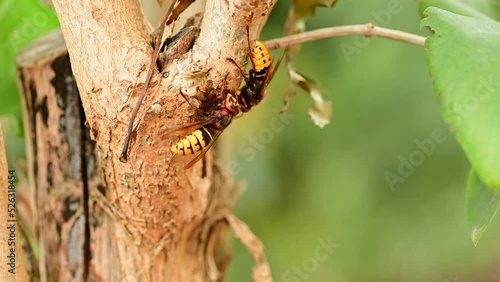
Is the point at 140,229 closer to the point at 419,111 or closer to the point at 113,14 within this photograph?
the point at 113,14

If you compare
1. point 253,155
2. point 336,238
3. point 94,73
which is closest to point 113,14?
point 94,73

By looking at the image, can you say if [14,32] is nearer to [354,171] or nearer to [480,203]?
[480,203]

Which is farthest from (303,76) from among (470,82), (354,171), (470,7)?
(354,171)

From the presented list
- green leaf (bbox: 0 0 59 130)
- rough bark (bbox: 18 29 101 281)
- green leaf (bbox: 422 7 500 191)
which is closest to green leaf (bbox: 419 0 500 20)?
green leaf (bbox: 422 7 500 191)

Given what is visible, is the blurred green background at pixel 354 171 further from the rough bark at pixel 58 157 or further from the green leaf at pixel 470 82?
the green leaf at pixel 470 82

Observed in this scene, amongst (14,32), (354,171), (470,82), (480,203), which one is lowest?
(354,171)

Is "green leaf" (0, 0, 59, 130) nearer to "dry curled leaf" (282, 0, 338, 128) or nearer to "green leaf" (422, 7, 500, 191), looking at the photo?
"dry curled leaf" (282, 0, 338, 128)
